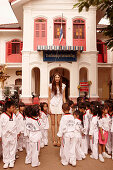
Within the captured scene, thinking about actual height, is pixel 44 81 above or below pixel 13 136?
above

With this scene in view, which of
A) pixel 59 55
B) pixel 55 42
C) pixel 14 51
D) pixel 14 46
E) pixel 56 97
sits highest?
pixel 14 46

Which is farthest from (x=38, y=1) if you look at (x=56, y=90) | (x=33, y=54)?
(x=56, y=90)

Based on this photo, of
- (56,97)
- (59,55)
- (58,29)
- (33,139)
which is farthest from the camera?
(58,29)

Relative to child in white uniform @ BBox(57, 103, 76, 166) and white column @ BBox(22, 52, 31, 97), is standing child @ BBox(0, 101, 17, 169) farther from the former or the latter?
white column @ BBox(22, 52, 31, 97)

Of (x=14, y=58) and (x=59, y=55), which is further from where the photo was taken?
(x=14, y=58)

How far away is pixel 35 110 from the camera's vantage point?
3.17 m

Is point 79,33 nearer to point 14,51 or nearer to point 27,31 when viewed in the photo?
point 27,31

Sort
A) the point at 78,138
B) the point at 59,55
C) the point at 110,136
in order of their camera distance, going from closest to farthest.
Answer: the point at 78,138, the point at 110,136, the point at 59,55

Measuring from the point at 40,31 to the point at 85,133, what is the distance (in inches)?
381

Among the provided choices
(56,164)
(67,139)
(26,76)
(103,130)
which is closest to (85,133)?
(103,130)

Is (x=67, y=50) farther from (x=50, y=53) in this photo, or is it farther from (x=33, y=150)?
(x=33, y=150)

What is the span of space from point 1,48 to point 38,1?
5661 millimetres

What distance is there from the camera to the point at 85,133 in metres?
3.58

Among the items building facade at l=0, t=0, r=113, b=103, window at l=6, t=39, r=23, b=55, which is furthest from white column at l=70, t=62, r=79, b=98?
window at l=6, t=39, r=23, b=55
